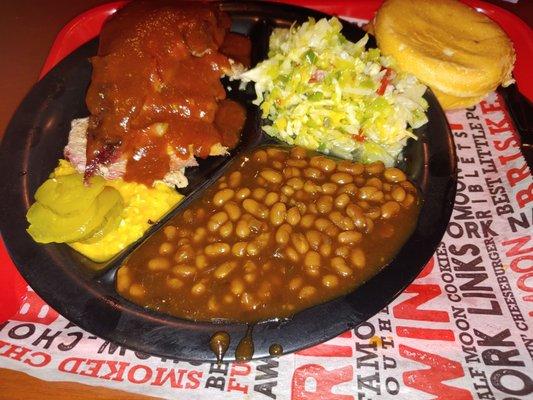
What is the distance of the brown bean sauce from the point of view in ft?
7.39

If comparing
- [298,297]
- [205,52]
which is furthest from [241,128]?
[298,297]

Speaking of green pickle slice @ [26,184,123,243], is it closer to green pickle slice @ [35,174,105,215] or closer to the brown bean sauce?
green pickle slice @ [35,174,105,215]

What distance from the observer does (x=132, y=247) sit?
2488 millimetres

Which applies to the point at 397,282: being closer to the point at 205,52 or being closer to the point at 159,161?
the point at 159,161

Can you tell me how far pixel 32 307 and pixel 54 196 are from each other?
0.60 m

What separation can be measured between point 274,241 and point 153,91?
108cm

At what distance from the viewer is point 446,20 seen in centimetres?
329

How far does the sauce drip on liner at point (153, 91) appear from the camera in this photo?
8.64 feet

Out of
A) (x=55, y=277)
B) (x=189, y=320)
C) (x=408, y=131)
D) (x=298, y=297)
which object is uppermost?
(x=408, y=131)

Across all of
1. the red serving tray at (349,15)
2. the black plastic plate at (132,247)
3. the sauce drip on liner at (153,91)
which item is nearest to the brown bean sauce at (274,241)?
the black plastic plate at (132,247)

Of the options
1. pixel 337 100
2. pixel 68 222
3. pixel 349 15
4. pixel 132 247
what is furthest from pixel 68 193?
pixel 349 15

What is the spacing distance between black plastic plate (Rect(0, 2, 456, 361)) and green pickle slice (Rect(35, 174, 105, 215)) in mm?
153

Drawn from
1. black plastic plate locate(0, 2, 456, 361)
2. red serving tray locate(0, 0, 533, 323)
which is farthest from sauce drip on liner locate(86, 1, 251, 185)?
red serving tray locate(0, 0, 533, 323)

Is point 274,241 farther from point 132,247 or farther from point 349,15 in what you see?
point 349,15
